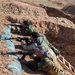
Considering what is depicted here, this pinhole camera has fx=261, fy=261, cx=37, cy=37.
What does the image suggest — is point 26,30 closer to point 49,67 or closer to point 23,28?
point 23,28

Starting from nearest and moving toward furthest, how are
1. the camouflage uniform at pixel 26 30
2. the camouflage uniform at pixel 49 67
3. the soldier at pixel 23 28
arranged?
the camouflage uniform at pixel 49 67, the camouflage uniform at pixel 26 30, the soldier at pixel 23 28

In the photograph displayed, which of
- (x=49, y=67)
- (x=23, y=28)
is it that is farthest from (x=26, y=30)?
(x=49, y=67)

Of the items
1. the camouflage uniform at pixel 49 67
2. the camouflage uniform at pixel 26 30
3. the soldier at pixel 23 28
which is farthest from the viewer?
the soldier at pixel 23 28

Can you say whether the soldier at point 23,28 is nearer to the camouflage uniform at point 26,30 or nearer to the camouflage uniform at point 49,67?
the camouflage uniform at point 26,30

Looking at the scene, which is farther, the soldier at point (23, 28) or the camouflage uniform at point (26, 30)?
the soldier at point (23, 28)

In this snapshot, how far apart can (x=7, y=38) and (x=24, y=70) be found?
70.3 inches

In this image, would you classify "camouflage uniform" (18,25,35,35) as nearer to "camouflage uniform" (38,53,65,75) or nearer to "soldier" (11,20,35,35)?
"soldier" (11,20,35,35)

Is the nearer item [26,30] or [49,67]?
[49,67]

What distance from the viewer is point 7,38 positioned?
913 centimetres

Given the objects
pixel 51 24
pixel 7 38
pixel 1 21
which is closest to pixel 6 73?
pixel 7 38

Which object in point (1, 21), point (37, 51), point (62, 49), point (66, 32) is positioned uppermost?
point (37, 51)

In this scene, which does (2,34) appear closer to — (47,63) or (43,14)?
(47,63)

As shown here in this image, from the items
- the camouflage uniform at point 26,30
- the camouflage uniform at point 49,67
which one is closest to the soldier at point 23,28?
the camouflage uniform at point 26,30

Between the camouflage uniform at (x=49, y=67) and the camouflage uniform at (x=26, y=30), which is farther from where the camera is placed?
the camouflage uniform at (x=26, y=30)
